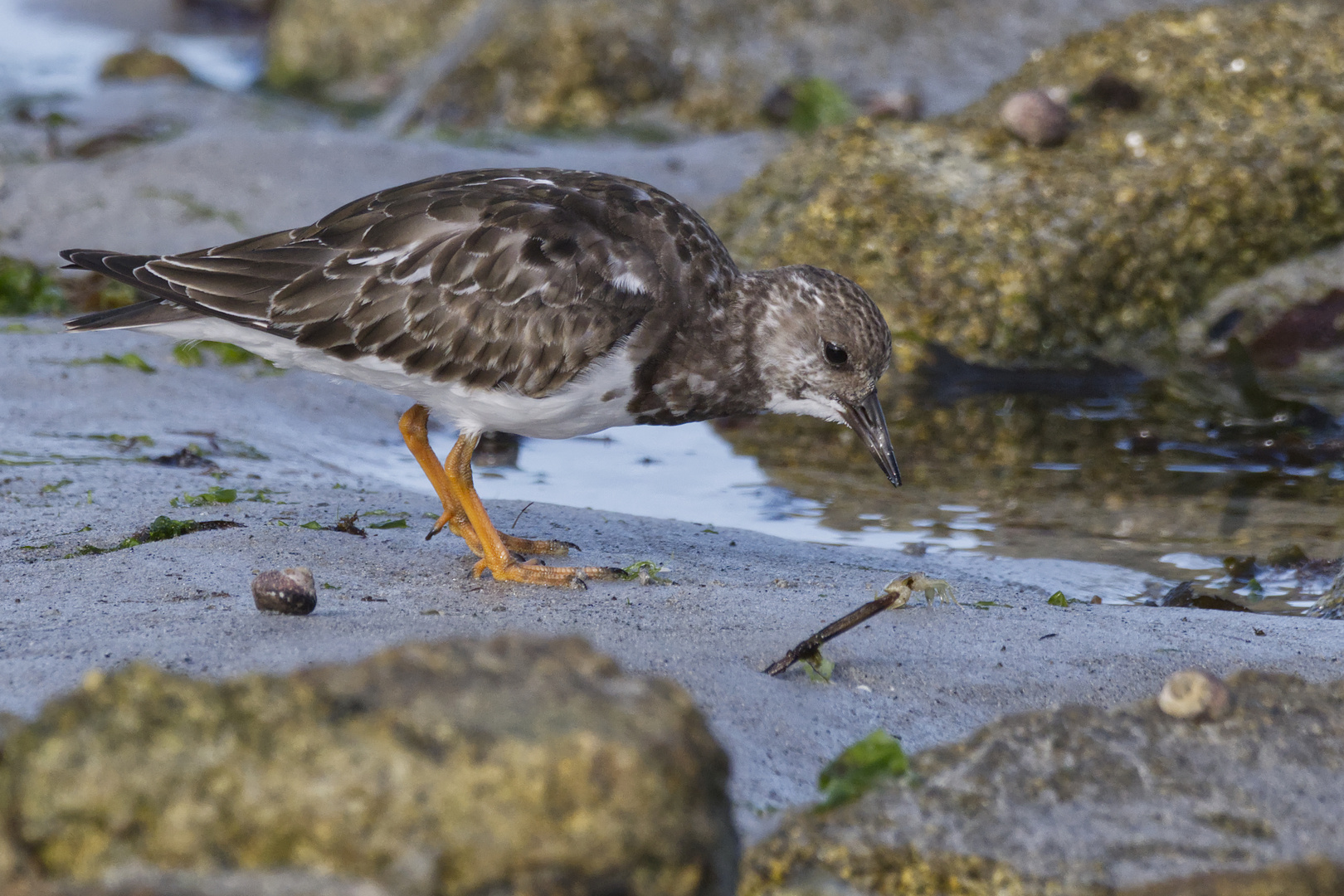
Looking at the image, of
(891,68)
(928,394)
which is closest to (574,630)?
(928,394)

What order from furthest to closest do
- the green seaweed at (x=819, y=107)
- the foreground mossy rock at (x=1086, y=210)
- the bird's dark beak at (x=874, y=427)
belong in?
the green seaweed at (x=819, y=107) < the foreground mossy rock at (x=1086, y=210) < the bird's dark beak at (x=874, y=427)

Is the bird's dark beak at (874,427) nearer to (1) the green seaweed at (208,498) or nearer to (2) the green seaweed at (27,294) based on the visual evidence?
(1) the green seaweed at (208,498)

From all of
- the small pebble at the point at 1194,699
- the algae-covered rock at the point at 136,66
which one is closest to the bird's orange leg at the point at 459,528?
the small pebble at the point at 1194,699

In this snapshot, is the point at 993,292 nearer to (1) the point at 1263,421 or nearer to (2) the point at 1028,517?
(1) the point at 1263,421

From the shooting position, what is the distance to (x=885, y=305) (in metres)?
7.08

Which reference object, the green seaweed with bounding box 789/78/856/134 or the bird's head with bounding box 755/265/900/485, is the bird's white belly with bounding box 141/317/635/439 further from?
the green seaweed with bounding box 789/78/856/134

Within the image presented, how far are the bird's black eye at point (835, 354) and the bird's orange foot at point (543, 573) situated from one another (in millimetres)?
997

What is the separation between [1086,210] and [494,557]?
14.3 feet

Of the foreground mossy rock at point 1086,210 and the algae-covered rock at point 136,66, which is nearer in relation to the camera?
the foreground mossy rock at point 1086,210

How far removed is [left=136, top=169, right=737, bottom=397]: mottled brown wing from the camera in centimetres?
415

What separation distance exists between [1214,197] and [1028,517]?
9.18 ft

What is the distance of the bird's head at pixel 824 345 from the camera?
14.5 ft

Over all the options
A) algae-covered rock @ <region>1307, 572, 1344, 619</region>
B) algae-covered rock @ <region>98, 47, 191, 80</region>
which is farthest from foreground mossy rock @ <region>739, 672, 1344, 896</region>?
algae-covered rock @ <region>98, 47, 191, 80</region>

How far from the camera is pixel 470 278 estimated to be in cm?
420
